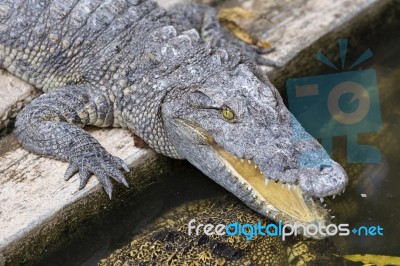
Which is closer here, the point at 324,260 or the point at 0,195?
the point at 324,260

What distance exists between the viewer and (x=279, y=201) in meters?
3.81

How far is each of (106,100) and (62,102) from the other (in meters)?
0.29

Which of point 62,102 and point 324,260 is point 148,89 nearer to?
point 62,102

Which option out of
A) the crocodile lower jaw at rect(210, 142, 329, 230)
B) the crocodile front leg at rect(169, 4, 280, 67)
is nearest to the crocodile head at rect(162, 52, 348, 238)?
the crocodile lower jaw at rect(210, 142, 329, 230)

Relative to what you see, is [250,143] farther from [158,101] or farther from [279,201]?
[158,101]

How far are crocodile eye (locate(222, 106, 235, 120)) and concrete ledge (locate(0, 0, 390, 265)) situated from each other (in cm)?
69

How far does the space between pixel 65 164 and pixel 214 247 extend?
1201 millimetres

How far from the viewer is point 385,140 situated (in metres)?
4.53

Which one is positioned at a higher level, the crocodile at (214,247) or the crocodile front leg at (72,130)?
the crocodile front leg at (72,130)

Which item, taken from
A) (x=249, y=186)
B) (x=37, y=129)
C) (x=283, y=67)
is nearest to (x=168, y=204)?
(x=249, y=186)

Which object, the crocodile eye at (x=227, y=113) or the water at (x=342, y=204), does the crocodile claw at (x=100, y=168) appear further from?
the crocodile eye at (x=227, y=113)

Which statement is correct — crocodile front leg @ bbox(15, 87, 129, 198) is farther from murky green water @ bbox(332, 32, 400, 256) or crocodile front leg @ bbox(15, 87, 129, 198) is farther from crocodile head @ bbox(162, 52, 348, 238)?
murky green water @ bbox(332, 32, 400, 256)

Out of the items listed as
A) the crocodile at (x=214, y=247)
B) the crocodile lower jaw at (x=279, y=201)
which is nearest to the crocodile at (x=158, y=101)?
the crocodile lower jaw at (x=279, y=201)

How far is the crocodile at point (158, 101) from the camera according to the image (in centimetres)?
377
